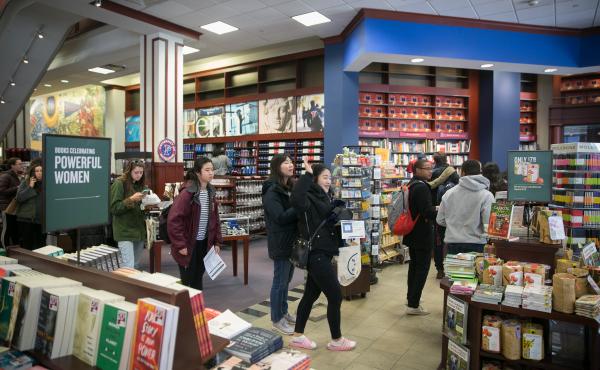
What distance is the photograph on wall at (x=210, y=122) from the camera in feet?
40.1

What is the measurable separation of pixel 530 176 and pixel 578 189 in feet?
3.70

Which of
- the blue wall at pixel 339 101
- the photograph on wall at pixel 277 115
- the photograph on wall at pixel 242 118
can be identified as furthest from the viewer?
the photograph on wall at pixel 242 118

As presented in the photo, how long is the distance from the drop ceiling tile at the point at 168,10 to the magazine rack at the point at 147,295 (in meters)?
6.51

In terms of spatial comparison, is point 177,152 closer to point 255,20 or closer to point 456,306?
point 255,20

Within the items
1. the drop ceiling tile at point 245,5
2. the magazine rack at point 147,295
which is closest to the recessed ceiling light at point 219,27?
the drop ceiling tile at point 245,5

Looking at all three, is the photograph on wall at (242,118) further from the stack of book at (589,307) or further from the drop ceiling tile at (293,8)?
the stack of book at (589,307)

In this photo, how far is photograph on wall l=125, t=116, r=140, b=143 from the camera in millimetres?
14811

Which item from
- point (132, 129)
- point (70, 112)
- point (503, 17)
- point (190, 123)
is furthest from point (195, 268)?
point (70, 112)

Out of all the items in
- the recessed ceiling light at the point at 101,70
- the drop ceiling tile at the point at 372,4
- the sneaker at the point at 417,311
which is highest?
the recessed ceiling light at the point at 101,70

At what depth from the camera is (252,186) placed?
8844mm

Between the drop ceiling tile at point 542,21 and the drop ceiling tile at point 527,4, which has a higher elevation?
the drop ceiling tile at point 527,4

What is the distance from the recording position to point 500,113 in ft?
33.0

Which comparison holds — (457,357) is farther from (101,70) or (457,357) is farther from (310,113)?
(101,70)

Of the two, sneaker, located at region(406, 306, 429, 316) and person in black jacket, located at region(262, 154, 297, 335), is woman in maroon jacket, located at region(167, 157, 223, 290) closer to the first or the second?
person in black jacket, located at region(262, 154, 297, 335)
